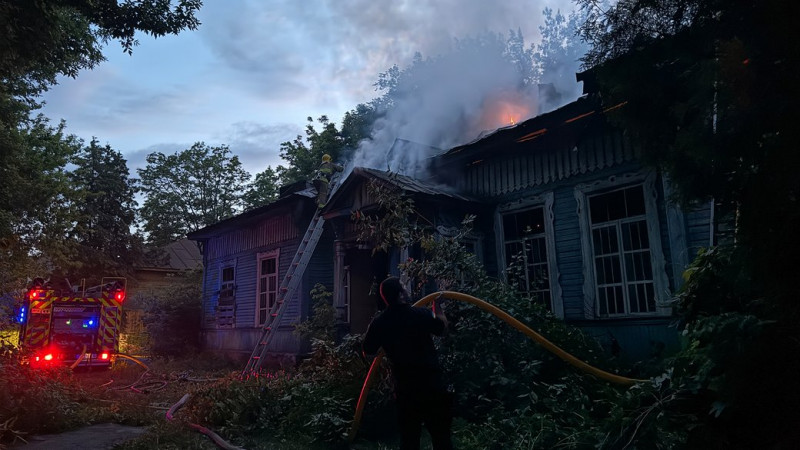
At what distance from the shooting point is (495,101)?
20.0 m

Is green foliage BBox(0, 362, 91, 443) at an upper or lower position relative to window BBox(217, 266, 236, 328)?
lower

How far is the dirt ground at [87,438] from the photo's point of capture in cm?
624

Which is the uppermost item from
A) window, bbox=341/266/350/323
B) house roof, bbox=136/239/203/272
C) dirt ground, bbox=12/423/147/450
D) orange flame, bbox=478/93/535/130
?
orange flame, bbox=478/93/535/130

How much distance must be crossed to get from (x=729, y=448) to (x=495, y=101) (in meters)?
18.5

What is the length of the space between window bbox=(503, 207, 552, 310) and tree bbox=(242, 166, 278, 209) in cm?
2646

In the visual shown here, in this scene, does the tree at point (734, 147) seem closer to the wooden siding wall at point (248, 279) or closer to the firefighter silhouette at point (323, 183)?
the firefighter silhouette at point (323, 183)

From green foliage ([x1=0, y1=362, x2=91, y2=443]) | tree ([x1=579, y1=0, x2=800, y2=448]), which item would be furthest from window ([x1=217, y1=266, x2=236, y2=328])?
tree ([x1=579, y1=0, x2=800, y2=448])

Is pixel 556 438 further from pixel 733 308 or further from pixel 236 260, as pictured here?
pixel 236 260

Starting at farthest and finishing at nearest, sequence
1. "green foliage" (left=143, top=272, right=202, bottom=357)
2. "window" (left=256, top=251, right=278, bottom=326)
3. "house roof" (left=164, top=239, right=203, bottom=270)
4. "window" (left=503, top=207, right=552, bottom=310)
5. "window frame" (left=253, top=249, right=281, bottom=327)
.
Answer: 1. "house roof" (left=164, top=239, right=203, bottom=270)
2. "green foliage" (left=143, top=272, right=202, bottom=357)
3. "window" (left=256, top=251, right=278, bottom=326)
4. "window frame" (left=253, top=249, right=281, bottom=327)
5. "window" (left=503, top=207, right=552, bottom=310)

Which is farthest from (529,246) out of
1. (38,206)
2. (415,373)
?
(38,206)

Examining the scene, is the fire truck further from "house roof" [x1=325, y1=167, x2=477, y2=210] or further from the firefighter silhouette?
"house roof" [x1=325, y1=167, x2=477, y2=210]

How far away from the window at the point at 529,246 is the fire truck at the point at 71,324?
36.1 feet

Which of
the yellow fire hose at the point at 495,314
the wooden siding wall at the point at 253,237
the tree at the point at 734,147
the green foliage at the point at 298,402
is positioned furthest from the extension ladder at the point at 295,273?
the tree at the point at 734,147

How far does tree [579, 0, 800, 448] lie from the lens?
2318 millimetres
